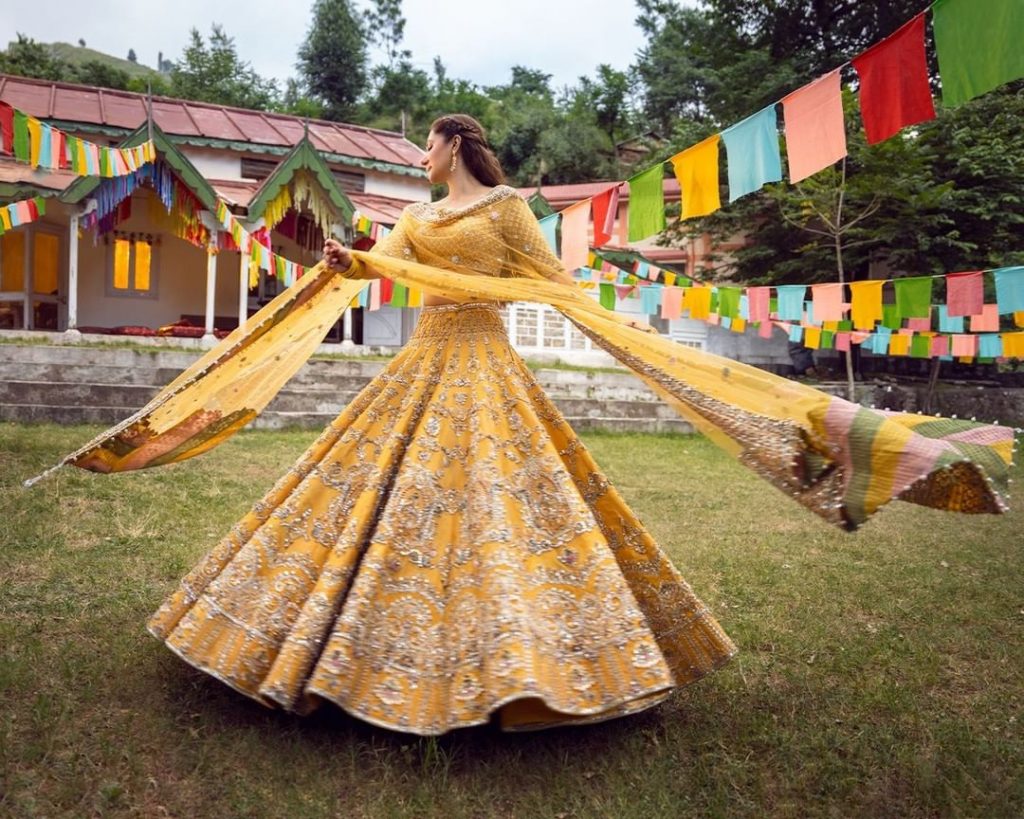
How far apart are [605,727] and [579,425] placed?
8.58 m

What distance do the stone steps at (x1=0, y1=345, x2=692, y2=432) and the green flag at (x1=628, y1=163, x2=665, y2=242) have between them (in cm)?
405

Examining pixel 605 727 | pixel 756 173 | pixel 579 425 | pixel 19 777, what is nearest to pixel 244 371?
pixel 19 777

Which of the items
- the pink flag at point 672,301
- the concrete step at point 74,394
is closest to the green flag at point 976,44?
the pink flag at point 672,301

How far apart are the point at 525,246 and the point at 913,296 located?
281 inches

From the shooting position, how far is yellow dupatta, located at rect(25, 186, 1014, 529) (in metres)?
2.09

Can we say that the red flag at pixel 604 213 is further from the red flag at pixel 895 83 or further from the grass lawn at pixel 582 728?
the grass lawn at pixel 582 728

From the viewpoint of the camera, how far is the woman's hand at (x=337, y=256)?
2.85 metres

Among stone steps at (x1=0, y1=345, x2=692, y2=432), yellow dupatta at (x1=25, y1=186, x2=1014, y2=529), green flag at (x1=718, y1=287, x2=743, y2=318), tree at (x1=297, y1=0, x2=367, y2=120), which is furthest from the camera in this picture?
tree at (x1=297, y1=0, x2=367, y2=120)

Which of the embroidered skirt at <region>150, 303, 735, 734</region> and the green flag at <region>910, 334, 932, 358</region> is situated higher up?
the green flag at <region>910, 334, 932, 358</region>

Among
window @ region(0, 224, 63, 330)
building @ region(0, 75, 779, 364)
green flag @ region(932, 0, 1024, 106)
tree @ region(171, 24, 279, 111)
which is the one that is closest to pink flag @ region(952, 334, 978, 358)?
building @ region(0, 75, 779, 364)

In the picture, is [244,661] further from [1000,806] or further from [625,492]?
A: [625,492]

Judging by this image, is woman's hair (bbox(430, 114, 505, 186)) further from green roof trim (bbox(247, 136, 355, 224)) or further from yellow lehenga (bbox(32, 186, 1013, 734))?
green roof trim (bbox(247, 136, 355, 224))

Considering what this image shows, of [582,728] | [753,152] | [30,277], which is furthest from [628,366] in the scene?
[30,277]

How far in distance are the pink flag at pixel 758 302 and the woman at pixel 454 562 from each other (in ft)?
25.5
